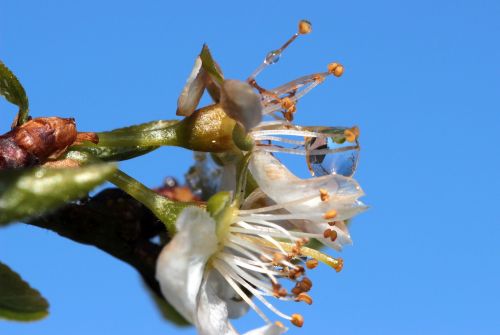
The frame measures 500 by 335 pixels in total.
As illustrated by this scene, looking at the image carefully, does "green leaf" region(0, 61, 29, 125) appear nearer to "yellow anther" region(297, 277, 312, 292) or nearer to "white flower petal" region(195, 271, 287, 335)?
"white flower petal" region(195, 271, 287, 335)

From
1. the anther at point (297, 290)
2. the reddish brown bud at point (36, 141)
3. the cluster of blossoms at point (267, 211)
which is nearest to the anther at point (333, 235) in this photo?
the cluster of blossoms at point (267, 211)

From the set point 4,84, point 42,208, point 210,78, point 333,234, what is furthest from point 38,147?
point 333,234

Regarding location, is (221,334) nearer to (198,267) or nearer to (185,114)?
(198,267)

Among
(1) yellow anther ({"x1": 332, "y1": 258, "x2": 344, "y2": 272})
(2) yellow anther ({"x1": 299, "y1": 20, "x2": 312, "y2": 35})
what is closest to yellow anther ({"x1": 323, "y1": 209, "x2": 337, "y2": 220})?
(1) yellow anther ({"x1": 332, "y1": 258, "x2": 344, "y2": 272})

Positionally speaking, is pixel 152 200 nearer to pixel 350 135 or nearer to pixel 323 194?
pixel 323 194

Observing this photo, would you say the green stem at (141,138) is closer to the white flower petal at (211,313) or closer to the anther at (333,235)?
the white flower petal at (211,313)

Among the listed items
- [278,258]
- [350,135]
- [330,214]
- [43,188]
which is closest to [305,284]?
[278,258]
